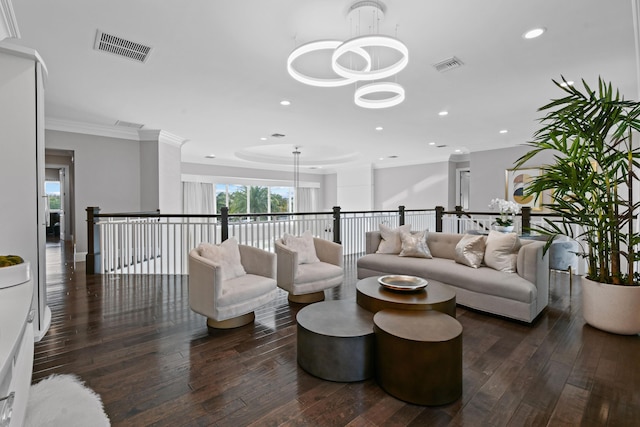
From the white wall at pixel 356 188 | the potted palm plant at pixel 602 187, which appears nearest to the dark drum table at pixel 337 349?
the potted palm plant at pixel 602 187

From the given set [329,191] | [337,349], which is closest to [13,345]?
[337,349]

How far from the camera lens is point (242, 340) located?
2.67 metres

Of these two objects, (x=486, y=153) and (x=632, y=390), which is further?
(x=486, y=153)

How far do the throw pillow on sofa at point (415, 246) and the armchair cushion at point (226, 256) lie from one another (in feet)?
7.06

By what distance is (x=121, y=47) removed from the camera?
311cm

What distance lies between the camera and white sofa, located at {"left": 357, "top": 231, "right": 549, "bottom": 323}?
2980 mm

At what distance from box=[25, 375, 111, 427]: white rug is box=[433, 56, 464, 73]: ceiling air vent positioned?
13.6 ft

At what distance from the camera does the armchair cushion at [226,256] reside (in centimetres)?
310

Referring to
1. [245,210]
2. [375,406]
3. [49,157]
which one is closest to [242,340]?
[375,406]

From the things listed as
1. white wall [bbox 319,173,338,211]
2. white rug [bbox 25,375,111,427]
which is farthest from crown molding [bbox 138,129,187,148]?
white wall [bbox 319,173,338,211]

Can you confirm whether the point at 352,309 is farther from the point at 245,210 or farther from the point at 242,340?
the point at 245,210

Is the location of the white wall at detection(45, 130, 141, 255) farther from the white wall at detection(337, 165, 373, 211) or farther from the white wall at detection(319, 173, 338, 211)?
the white wall at detection(319, 173, 338, 211)

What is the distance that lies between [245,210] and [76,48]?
28.9 feet

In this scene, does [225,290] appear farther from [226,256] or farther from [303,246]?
[303,246]
